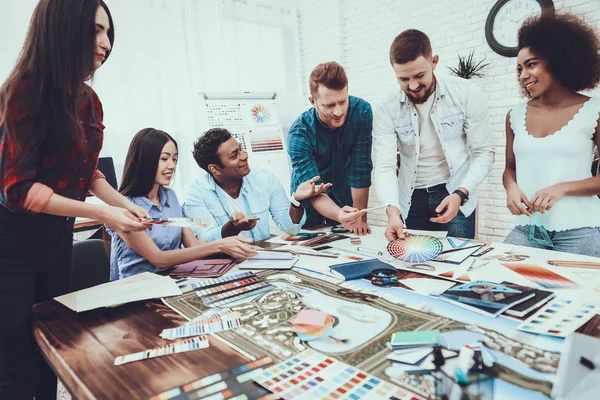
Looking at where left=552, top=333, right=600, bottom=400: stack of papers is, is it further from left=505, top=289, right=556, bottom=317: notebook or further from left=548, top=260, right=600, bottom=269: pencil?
left=548, top=260, right=600, bottom=269: pencil

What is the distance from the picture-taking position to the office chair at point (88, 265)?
5.04ft

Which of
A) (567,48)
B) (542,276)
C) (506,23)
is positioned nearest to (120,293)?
(542,276)

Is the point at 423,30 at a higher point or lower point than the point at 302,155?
higher

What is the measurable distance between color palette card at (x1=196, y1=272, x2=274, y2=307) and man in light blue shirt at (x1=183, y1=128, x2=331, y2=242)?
68 centimetres

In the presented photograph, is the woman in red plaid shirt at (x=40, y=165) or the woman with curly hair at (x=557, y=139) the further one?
the woman with curly hair at (x=557, y=139)

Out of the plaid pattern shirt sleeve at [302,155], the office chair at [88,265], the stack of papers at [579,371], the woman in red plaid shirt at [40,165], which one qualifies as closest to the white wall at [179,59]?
the plaid pattern shirt sleeve at [302,155]

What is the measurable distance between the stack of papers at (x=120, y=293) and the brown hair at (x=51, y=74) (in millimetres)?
401

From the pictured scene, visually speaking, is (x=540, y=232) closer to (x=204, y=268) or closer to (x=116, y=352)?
(x=204, y=268)

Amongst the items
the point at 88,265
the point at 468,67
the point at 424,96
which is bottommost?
the point at 88,265

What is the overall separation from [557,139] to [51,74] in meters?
1.66

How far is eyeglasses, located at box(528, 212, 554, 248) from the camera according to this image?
1.43 m

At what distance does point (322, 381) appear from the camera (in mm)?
646

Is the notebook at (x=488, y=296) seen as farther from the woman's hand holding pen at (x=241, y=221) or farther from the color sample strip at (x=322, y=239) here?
the woman's hand holding pen at (x=241, y=221)

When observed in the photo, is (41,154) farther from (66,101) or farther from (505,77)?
(505,77)
